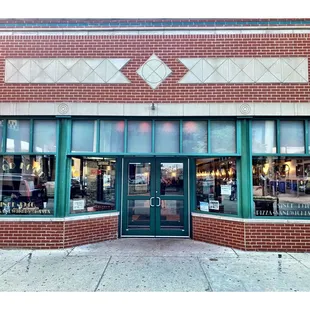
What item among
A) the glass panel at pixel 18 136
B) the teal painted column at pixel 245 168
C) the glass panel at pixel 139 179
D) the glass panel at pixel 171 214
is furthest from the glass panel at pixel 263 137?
the glass panel at pixel 18 136

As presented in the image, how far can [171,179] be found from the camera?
22.6ft

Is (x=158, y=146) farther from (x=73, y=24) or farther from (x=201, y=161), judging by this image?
(x=73, y=24)

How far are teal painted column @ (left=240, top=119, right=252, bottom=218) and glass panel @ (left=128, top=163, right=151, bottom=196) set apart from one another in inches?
98.9

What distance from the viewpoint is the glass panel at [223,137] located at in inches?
239

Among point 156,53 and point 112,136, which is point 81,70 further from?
point 156,53

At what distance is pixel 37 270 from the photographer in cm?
457

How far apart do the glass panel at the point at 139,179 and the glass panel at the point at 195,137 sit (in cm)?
140

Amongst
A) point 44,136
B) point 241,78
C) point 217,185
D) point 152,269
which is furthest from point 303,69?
point 44,136

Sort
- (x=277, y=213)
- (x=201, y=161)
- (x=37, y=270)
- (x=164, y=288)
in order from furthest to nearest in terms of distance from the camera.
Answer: (x=201, y=161)
(x=277, y=213)
(x=37, y=270)
(x=164, y=288)

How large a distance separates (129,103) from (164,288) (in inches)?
162

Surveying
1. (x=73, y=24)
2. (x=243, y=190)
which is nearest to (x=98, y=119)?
(x=73, y=24)

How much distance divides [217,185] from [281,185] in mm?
1530

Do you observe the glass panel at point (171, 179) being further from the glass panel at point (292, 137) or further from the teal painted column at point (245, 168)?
the glass panel at point (292, 137)

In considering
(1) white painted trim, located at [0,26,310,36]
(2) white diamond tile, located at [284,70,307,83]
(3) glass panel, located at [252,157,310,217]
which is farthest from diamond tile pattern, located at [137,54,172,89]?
(3) glass panel, located at [252,157,310,217]
